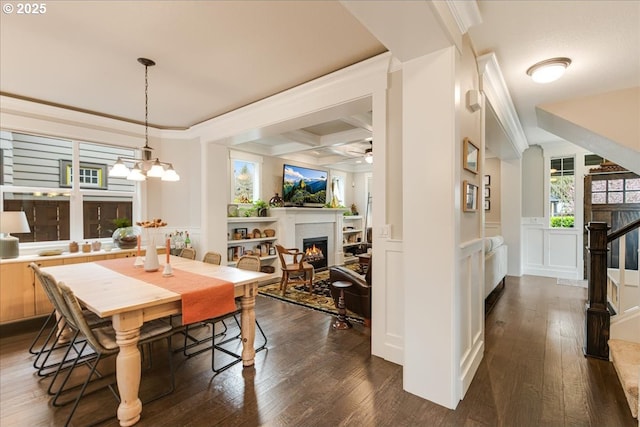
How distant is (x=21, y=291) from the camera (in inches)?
128

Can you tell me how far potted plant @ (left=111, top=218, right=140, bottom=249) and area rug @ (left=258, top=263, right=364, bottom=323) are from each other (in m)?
2.01

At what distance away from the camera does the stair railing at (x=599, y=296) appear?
2576 millimetres

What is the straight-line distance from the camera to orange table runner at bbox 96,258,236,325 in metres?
2.02

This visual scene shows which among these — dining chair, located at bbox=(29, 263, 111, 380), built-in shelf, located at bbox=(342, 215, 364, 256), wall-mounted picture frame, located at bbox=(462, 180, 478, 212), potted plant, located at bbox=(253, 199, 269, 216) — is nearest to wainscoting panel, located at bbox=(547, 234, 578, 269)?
built-in shelf, located at bbox=(342, 215, 364, 256)

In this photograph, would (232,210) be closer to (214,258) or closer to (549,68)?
(214,258)

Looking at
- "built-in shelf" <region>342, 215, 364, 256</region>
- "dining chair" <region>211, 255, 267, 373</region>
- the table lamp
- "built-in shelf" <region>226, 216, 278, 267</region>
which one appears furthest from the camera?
"built-in shelf" <region>342, 215, 364, 256</region>

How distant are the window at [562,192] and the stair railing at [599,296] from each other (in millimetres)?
3595

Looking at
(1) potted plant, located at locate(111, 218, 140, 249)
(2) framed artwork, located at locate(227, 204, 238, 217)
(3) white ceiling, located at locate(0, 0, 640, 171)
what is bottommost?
(1) potted plant, located at locate(111, 218, 140, 249)

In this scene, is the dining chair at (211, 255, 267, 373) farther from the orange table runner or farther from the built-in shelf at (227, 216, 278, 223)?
the built-in shelf at (227, 216, 278, 223)

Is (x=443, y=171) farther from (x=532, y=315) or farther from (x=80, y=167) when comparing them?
(x=80, y=167)

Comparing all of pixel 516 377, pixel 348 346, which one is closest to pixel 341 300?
pixel 348 346

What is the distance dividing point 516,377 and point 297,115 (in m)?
3.13

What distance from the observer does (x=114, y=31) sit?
7.40 ft

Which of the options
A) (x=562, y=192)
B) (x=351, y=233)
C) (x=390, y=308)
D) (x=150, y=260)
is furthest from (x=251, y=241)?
(x=562, y=192)
